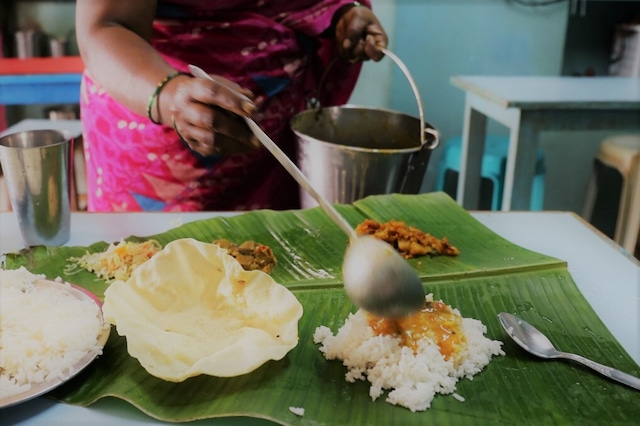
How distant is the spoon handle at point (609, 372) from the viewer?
3.02 ft

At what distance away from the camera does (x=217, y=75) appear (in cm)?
163

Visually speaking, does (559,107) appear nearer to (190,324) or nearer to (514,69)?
(514,69)

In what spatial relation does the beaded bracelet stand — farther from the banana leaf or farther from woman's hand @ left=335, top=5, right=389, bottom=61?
woman's hand @ left=335, top=5, right=389, bottom=61

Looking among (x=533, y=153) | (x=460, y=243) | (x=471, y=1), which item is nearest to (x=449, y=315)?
(x=460, y=243)

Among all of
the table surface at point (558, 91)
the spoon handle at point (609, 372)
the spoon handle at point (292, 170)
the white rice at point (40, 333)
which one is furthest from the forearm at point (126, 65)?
the table surface at point (558, 91)

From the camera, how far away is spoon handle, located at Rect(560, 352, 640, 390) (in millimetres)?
920

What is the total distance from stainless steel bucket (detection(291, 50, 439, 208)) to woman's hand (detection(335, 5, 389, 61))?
19 centimetres

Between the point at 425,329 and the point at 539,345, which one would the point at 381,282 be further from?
the point at 539,345

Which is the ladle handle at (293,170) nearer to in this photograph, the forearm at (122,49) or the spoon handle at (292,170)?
the spoon handle at (292,170)

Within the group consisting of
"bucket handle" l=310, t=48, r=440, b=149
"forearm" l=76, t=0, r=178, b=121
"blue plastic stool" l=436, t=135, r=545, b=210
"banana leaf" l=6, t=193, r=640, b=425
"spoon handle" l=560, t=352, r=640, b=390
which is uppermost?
"forearm" l=76, t=0, r=178, b=121

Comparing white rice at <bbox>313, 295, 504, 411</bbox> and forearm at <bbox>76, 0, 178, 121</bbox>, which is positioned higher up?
forearm at <bbox>76, 0, 178, 121</bbox>

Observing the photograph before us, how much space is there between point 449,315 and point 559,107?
2.18 meters

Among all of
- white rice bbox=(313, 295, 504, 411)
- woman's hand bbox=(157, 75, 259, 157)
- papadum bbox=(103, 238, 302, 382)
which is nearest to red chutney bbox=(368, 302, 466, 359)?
white rice bbox=(313, 295, 504, 411)

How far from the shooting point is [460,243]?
4.80 feet
